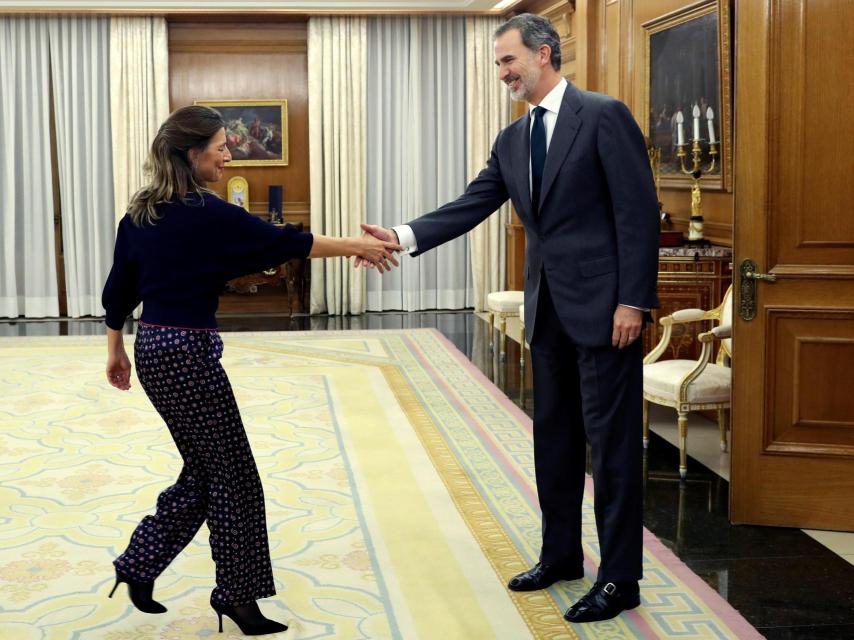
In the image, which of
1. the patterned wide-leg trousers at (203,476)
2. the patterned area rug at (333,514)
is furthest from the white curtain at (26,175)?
the patterned wide-leg trousers at (203,476)

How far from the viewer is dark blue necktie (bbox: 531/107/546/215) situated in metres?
3.51

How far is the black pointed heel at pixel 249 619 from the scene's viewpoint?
3316 millimetres

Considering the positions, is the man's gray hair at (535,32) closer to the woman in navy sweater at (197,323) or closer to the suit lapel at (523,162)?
the suit lapel at (523,162)

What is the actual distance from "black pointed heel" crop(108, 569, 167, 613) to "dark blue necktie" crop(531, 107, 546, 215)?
5.80 ft

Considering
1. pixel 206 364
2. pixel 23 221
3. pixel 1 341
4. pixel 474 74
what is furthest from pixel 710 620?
pixel 23 221

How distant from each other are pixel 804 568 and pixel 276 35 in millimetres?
9054

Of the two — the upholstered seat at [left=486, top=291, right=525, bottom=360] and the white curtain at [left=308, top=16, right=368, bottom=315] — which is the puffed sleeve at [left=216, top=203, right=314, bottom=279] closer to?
the upholstered seat at [left=486, top=291, right=525, bottom=360]

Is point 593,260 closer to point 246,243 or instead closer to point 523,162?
point 523,162

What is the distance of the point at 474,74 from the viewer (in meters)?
11.4

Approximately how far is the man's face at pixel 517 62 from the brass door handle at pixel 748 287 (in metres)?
1.38

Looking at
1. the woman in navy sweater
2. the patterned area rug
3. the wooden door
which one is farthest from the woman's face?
the wooden door

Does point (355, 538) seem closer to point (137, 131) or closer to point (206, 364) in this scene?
point (206, 364)

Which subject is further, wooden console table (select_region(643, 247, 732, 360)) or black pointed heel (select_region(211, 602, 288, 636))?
wooden console table (select_region(643, 247, 732, 360))

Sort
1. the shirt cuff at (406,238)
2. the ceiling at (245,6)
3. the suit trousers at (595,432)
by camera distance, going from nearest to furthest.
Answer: the suit trousers at (595,432) → the shirt cuff at (406,238) → the ceiling at (245,6)
